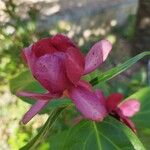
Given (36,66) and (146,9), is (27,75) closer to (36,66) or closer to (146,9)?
(36,66)

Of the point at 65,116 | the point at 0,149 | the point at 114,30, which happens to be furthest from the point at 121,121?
the point at 114,30

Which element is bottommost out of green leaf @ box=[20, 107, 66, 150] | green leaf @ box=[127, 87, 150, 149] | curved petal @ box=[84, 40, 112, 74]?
green leaf @ box=[127, 87, 150, 149]

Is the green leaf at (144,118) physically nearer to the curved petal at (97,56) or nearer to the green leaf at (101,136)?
the green leaf at (101,136)

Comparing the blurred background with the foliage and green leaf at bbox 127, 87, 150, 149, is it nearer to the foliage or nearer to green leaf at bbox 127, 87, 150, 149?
green leaf at bbox 127, 87, 150, 149

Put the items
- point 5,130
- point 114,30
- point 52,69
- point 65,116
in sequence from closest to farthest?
point 52,69
point 65,116
point 5,130
point 114,30

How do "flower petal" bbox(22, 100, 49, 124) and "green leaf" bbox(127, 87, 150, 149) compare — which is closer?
"flower petal" bbox(22, 100, 49, 124)

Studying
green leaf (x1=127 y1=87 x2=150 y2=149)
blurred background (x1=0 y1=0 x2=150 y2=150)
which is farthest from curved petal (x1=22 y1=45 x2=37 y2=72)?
blurred background (x1=0 y1=0 x2=150 y2=150)
